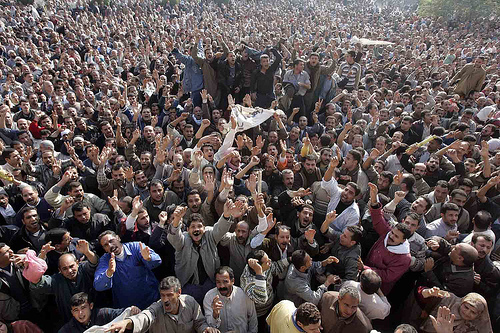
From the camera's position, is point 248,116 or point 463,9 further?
point 463,9

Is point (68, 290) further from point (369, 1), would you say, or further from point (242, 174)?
point (369, 1)

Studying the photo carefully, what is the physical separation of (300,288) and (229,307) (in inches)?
30.1

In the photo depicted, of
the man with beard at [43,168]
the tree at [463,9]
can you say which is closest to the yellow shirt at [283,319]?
the man with beard at [43,168]

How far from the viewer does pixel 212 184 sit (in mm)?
4520

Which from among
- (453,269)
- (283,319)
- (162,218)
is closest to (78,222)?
(162,218)

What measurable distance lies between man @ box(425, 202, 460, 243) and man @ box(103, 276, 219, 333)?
3.06 m

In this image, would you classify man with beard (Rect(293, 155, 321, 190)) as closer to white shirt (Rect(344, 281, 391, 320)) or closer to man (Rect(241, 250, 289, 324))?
man (Rect(241, 250, 289, 324))

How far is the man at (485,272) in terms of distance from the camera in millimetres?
3439

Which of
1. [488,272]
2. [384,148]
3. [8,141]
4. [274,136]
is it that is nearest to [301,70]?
[274,136]

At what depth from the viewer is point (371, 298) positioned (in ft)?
10.2

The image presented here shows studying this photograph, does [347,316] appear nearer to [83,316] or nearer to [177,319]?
[177,319]

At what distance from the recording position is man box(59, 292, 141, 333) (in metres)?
2.93

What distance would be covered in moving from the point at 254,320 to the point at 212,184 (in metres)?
1.92

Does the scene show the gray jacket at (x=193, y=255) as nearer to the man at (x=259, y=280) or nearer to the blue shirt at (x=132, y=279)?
the blue shirt at (x=132, y=279)
